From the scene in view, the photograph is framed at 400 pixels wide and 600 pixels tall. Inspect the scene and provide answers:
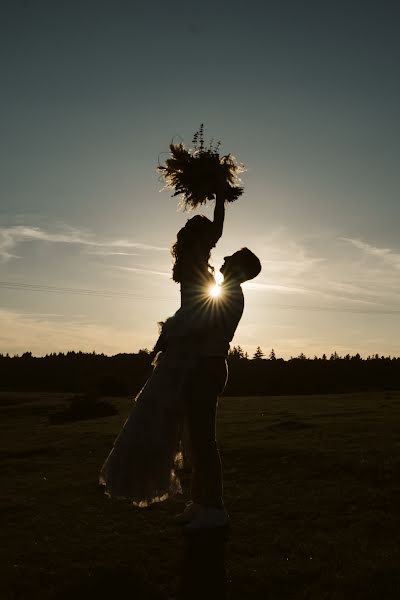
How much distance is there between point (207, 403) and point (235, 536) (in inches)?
63.2

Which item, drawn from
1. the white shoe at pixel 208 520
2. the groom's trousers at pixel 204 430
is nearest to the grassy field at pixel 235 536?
the white shoe at pixel 208 520

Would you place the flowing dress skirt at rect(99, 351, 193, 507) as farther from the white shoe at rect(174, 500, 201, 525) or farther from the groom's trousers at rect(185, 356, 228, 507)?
the white shoe at rect(174, 500, 201, 525)

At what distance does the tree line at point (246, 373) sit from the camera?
2815 inches

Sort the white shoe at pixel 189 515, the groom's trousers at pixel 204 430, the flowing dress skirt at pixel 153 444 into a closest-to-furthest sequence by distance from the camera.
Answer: the flowing dress skirt at pixel 153 444, the groom's trousers at pixel 204 430, the white shoe at pixel 189 515

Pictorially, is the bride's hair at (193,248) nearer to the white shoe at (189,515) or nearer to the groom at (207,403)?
the groom at (207,403)

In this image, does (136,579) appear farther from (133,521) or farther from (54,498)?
(54,498)

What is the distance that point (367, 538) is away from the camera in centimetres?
568

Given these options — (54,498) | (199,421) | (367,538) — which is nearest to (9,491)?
(54,498)

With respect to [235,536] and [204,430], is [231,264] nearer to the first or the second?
[204,430]

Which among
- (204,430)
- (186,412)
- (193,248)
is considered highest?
(193,248)

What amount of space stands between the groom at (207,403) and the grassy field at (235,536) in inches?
11.7

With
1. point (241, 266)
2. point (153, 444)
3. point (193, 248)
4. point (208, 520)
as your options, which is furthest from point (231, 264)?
point (208, 520)

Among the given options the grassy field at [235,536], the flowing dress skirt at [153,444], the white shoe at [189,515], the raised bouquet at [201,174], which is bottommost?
the grassy field at [235,536]

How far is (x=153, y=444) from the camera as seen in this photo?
18.0 ft
